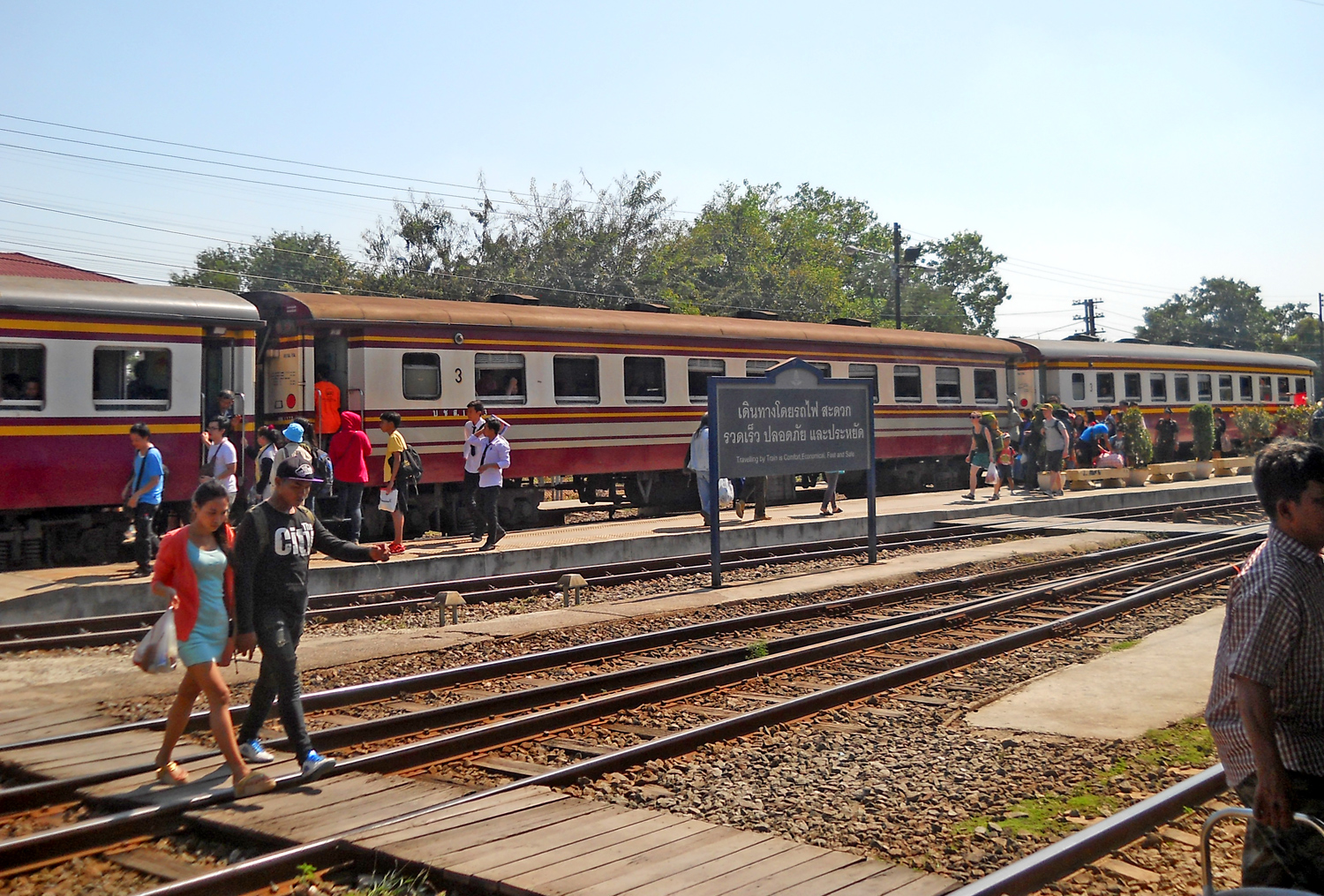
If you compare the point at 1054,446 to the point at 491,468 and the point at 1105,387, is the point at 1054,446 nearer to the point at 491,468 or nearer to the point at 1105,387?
the point at 1105,387

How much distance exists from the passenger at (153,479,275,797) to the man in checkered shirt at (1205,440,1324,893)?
4.38 metres

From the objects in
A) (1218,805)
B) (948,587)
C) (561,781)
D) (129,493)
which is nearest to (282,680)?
(561,781)

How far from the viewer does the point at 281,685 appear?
237 inches

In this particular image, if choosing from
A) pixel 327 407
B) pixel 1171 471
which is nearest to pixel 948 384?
pixel 1171 471

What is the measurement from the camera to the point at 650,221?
44.1 metres

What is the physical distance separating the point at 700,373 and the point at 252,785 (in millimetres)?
15611

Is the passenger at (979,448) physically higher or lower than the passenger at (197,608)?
higher

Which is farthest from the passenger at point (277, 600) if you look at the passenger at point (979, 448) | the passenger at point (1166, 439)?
the passenger at point (1166, 439)

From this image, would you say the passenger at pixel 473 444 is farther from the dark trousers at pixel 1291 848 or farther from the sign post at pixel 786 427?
the dark trousers at pixel 1291 848

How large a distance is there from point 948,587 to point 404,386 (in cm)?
823

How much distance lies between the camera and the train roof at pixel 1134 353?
29.2 metres

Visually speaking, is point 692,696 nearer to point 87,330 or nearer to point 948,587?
point 948,587

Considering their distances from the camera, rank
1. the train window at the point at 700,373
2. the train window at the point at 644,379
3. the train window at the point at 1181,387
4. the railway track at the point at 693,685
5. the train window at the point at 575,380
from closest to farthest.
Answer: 1. the railway track at the point at 693,685
2. the train window at the point at 575,380
3. the train window at the point at 644,379
4. the train window at the point at 700,373
5. the train window at the point at 1181,387

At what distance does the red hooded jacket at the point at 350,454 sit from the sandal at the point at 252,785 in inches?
341
